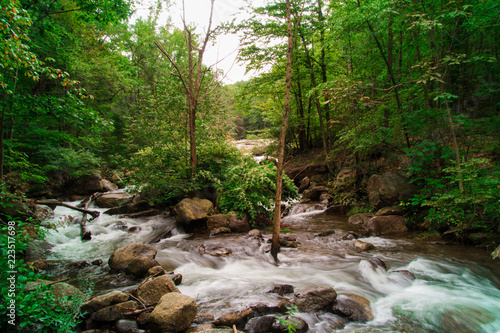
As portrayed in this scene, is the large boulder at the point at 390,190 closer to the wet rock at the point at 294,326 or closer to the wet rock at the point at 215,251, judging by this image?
the wet rock at the point at 215,251

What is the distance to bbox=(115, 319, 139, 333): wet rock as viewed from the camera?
130 inches

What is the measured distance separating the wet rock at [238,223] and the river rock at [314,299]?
4.43 meters

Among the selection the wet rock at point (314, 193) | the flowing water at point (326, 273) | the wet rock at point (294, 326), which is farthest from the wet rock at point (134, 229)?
the wet rock at point (314, 193)

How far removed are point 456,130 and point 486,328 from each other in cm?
559

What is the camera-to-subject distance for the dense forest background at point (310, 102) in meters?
5.73

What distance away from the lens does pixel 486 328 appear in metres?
3.56

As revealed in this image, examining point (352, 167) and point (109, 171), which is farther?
point (109, 171)

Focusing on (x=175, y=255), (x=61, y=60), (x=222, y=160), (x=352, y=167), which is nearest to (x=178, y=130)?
(x=222, y=160)

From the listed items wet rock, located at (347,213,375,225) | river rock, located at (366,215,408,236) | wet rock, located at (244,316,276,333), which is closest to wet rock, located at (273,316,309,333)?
wet rock, located at (244,316,276,333)

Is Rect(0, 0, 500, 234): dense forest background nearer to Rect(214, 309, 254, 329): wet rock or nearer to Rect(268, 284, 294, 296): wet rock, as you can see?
Rect(268, 284, 294, 296): wet rock

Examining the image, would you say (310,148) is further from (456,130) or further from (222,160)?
(456,130)

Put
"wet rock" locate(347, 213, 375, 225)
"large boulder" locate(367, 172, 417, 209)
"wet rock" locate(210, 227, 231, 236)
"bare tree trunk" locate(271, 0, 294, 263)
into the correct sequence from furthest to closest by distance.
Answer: "wet rock" locate(347, 213, 375, 225) < "large boulder" locate(367, 172, 417, 209) < "wet rock" locate(210, 227, 231, 236) < "bare tree trunk" locate(271, 0, 294, 263)

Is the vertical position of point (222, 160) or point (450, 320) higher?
point (222, 160)

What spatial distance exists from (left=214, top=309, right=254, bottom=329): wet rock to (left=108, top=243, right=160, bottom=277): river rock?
7.77 ft
